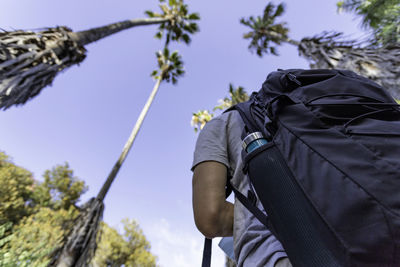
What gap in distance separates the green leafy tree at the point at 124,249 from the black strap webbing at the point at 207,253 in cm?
2407

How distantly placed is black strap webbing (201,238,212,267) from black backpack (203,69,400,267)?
1.21 feet

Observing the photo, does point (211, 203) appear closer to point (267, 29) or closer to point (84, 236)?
point (84, 236)

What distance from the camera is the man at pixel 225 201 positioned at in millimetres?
892

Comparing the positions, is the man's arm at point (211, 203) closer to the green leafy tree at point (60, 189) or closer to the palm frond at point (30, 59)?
the palm frond at point (30, 59)

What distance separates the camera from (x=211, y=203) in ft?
3.61

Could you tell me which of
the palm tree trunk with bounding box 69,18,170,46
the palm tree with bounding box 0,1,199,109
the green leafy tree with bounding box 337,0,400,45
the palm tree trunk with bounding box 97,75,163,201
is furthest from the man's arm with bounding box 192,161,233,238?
the green leafy tree with bounding box 337,0,400,45

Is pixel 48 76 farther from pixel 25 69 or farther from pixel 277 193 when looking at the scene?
pixel 277 193

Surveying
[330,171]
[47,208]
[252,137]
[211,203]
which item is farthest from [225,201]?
[47,208]

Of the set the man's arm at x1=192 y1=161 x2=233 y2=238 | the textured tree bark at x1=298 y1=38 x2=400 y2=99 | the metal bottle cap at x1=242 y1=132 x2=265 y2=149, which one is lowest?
the man's arm at x1=192 y1=161 x2=233 y2=238

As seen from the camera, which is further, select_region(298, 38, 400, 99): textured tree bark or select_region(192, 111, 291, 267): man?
select_region(298, 38, 400, 99): textured tree bark

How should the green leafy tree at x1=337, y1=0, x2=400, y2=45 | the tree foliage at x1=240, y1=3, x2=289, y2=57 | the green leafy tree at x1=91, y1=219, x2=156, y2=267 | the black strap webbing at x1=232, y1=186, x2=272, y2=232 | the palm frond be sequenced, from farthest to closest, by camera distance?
1. the green leafy tree at x1=91, y1=219, x2=156, y2=267
2. the tree foliage at x1=240, y1=3, x2=289, y2=57
3. the green leafy tree at x1=337, y1=0, x2=400, y2=45
4. the palm frond
5. the black strap webbing at x1=232, y1=186, x2=272, y2=232

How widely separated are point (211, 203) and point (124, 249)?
26435 millimetres

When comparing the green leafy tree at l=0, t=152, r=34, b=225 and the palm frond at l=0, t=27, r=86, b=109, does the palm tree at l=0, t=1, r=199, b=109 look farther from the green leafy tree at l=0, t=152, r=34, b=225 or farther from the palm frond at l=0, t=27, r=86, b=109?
the green leafy tree at l=0, t=152, r=34, b=225

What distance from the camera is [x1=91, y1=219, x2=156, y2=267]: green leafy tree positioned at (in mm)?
21234
